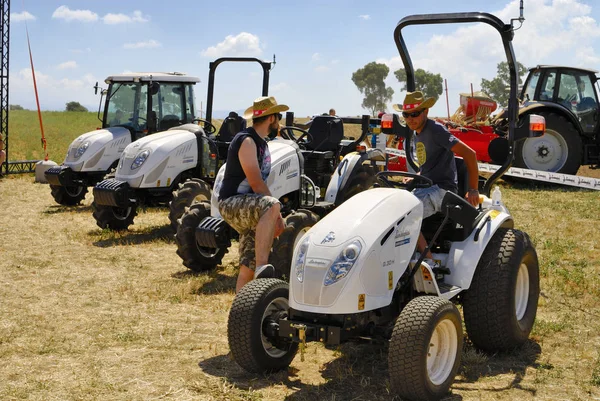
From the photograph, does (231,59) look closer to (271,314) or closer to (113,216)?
(113,216)

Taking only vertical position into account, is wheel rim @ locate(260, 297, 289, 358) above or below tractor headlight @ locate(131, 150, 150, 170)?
below

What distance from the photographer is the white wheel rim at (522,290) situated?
18.3 feet

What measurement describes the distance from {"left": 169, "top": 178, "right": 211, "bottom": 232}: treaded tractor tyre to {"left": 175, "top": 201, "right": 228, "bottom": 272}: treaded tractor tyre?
117 centimetres

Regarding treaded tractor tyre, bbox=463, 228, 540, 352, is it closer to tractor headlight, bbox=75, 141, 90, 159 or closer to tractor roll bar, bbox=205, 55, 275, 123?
tractor roll bar, bbox=205, 55, 275, 123

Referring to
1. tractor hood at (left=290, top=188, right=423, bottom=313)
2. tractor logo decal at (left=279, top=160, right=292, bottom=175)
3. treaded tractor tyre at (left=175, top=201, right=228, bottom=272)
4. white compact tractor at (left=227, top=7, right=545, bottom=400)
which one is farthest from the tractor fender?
treaded tractor tyre at (left=175, top=201, right=228, bottom=272)

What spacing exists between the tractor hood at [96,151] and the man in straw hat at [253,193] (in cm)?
721

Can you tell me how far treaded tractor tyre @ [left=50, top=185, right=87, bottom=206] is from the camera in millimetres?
13289

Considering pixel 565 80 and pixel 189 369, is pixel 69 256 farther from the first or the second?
pixel 565 80

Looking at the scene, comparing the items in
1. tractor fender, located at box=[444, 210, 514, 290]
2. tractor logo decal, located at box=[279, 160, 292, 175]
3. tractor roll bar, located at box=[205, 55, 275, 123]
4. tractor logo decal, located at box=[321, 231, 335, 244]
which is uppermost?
tractor roll bar, located at box=[205, 55, 275, 123]

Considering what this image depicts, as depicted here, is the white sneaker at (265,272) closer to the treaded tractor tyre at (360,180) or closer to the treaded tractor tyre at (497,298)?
the treaded tractor tyre at (497,298)

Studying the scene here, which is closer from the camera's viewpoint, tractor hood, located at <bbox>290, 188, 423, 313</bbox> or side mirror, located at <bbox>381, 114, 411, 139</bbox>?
tractor hood, located at <bbox>290, 188, 423, 313</bbox>

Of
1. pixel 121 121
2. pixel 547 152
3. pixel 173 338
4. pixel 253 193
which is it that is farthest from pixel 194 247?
pixel 547 152

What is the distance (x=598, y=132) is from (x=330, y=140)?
8.32m

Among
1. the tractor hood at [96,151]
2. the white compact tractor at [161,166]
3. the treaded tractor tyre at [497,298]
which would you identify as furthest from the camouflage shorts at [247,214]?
the tractor hood at [96,151]
